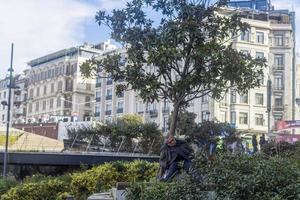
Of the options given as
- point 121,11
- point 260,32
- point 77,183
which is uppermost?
point 260,32

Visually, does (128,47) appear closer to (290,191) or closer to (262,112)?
(290,191)

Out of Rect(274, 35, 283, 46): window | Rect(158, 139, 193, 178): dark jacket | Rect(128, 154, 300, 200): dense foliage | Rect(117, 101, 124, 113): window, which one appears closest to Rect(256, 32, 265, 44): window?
Rect(274, 35, 283, 46): window

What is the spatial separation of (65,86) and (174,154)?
285 ft

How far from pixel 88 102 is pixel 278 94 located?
116 ft

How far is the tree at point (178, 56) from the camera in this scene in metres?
12.1

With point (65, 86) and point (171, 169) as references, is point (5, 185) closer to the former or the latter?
point (171, 169)

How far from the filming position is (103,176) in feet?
51.1

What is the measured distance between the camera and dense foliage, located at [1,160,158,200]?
14.6 m

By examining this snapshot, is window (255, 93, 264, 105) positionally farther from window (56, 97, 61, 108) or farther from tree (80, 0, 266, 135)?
tree (80, 0, 266, 135)

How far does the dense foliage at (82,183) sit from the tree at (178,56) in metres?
2.91

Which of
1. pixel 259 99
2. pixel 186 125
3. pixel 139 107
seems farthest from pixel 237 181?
pixel 139 107

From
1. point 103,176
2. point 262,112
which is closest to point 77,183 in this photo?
point 103,176

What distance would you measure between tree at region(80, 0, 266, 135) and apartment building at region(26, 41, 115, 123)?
255 feet

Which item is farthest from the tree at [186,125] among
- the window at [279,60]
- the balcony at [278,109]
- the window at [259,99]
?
the window at [279,60]
